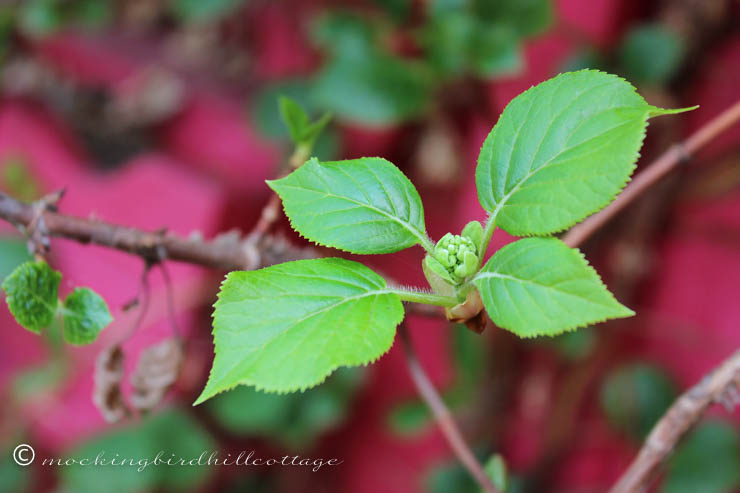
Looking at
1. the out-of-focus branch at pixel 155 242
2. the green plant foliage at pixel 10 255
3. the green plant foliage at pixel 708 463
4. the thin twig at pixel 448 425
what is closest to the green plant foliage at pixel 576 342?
the green plant foliage at pixel 708 463

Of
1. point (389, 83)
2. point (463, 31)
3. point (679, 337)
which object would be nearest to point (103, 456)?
point (389, 83)

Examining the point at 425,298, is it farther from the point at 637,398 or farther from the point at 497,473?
the point at 637,398

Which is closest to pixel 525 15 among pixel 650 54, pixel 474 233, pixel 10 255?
pixel 650 54

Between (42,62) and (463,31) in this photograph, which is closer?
(463,31)

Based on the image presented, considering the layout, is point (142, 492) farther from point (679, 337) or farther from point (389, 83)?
point (679, 337)

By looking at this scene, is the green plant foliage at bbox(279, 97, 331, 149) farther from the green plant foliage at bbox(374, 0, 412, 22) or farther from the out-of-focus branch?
the green plant foliage at bbox(374, 0, 412, 22)

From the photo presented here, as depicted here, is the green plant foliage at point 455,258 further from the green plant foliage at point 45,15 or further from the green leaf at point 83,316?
the green plant foliage at point 45,15
